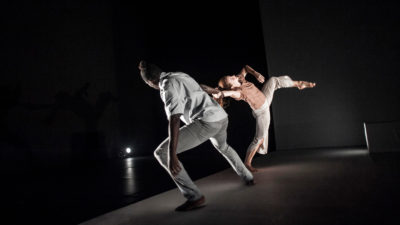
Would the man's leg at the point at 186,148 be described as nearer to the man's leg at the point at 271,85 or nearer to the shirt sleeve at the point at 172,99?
the shirt sleeve at the point at 172,99

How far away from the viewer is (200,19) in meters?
6.19

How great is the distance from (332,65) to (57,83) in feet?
18.6

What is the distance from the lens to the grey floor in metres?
1.28

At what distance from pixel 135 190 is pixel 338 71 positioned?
16.0 feet

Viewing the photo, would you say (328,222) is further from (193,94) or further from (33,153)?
(33,153)

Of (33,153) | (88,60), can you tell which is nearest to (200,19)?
(88,60)

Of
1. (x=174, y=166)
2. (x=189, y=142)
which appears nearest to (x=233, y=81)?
(x=189, y=142)

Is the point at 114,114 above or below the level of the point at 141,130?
above

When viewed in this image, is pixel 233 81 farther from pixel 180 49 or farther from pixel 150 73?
pixel 180 49

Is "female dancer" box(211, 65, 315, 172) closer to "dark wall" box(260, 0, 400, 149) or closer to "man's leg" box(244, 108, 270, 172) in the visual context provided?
"man's leg" box(244, 108, 270, 172)

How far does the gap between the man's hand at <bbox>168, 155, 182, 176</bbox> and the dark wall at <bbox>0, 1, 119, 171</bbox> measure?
4.11m

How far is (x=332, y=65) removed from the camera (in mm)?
5516

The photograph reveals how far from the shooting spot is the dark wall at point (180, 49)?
18.9 ft

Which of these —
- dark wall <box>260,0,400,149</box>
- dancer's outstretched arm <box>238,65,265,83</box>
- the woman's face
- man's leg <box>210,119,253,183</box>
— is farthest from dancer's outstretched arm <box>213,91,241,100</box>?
dark wall <box>260,0,400,149</box>
